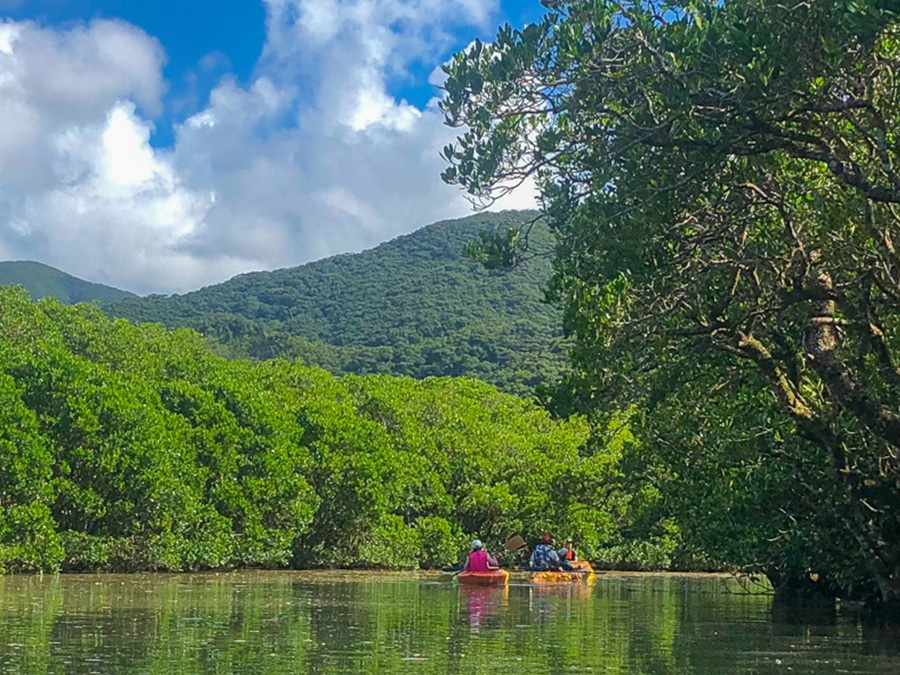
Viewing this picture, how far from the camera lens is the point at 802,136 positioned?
1434 centimetres

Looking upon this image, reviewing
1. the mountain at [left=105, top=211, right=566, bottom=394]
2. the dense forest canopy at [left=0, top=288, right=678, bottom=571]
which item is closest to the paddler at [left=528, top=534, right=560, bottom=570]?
the dense forest canopy at [left=0, top=288, right=678, bottom=571]

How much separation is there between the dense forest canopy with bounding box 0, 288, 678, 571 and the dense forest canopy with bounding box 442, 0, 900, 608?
4.12 meters

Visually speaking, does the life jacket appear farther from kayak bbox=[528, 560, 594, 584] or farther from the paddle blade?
the paddle blade

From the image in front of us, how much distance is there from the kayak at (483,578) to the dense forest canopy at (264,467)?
389cm

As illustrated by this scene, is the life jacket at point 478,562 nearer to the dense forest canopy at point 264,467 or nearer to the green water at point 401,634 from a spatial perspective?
the green water at point 401,634

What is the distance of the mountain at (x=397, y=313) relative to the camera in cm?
9469

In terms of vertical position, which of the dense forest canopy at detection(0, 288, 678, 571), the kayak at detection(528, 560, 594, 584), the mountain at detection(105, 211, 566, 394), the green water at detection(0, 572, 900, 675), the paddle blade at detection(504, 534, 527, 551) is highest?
the mountain at detection(105, 211, 566, 394)

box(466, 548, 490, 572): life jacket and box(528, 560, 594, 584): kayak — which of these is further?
box(528, 560, 594, 584): kayak

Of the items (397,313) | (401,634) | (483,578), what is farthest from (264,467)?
(397,313)

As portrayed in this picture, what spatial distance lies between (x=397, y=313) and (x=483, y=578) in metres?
87.5

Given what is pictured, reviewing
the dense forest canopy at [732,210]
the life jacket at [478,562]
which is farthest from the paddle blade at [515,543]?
the dense forest canopy at [732,210]

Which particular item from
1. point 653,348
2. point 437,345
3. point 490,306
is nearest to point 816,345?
point 653,348

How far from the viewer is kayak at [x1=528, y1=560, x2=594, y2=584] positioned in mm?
32438

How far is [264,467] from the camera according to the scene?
3806cm
